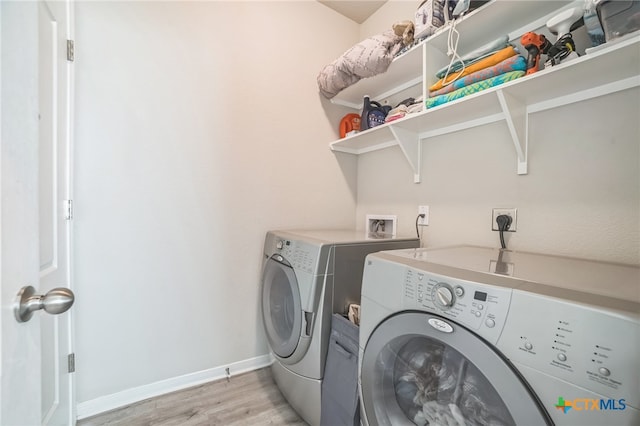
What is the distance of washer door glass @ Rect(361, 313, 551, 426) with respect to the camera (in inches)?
21.9

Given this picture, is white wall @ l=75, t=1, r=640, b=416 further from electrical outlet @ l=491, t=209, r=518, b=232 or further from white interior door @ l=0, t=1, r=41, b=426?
white interior door @ l=0, t=1, r=41, b=426

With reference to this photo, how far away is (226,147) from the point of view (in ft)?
5.68

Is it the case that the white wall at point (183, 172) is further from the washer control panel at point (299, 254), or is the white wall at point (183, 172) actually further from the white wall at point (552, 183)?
the white wall at point (552, 183)

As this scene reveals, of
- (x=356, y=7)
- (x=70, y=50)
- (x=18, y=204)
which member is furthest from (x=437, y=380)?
(x=356, y=7)

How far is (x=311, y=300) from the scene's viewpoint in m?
1.23

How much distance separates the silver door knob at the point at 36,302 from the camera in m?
0.47

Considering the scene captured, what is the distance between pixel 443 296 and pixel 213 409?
146cm

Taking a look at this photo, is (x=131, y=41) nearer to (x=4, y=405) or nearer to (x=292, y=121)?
(x=292, y=121)

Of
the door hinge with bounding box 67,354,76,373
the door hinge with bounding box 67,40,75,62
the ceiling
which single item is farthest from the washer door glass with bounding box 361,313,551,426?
the ceiling

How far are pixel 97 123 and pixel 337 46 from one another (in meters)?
1.80

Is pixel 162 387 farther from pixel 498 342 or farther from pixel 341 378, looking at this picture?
pixel 498 342

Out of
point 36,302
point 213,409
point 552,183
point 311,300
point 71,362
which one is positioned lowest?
point 213,409

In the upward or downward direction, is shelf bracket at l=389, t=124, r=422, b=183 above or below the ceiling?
below

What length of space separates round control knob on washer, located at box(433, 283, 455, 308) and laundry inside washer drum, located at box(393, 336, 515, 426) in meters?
0.12
